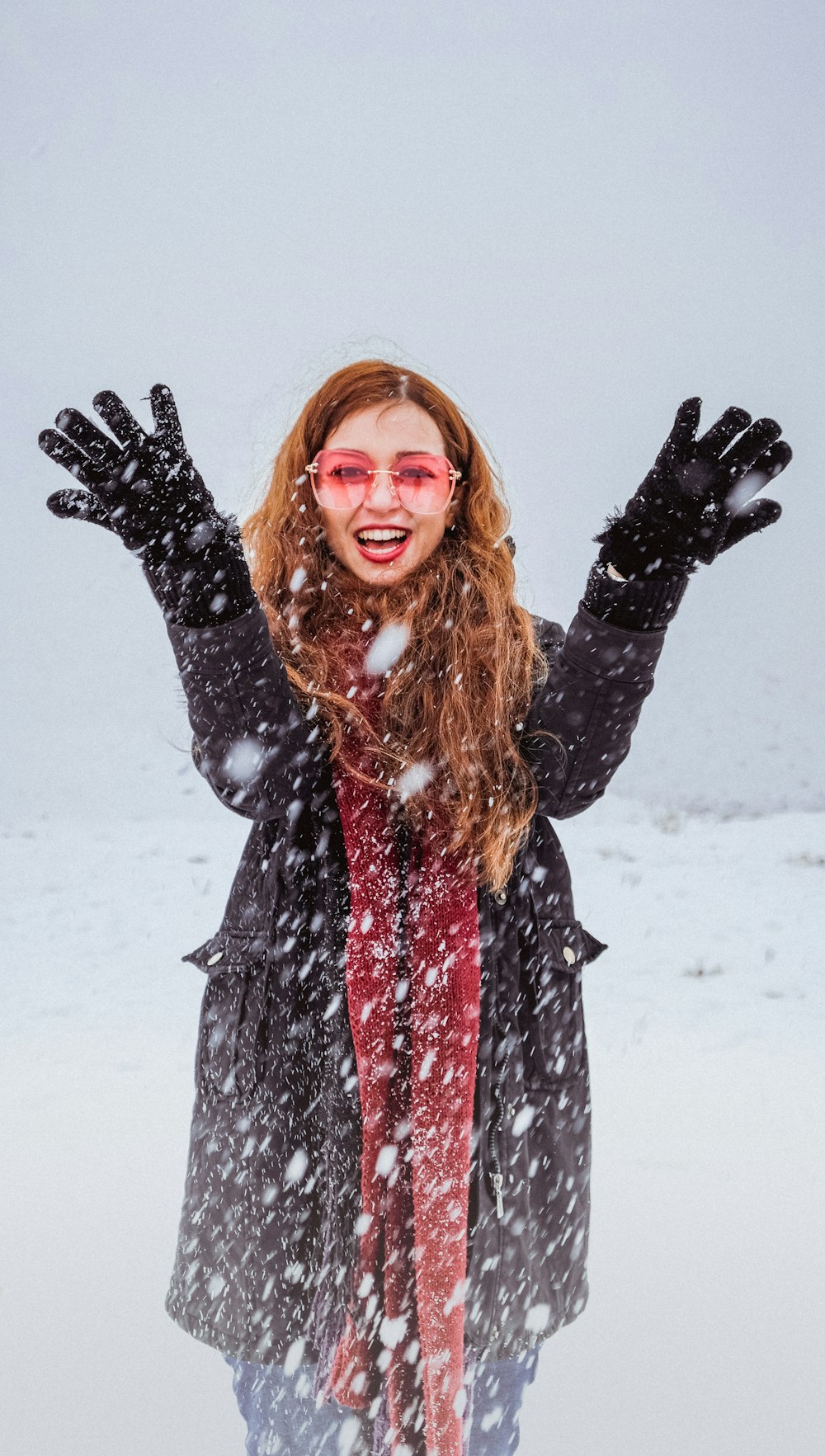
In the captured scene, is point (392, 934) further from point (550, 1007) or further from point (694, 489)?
point (694, 489)

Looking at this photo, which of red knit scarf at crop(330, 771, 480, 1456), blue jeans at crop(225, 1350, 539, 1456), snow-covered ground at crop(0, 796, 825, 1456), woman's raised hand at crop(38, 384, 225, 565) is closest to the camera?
woman's raised hand at crop(38, 384, 225, 565)

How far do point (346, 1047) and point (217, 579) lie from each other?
26.9 inches

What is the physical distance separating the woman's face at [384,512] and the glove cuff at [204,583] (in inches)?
12.3

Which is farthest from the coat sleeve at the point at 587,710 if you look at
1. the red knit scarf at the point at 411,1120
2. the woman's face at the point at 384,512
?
the woman's face at the point at 384,512

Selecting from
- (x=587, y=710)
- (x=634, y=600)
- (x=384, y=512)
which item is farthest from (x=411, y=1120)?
(x=384, y=512)

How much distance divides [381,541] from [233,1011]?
0.77 m

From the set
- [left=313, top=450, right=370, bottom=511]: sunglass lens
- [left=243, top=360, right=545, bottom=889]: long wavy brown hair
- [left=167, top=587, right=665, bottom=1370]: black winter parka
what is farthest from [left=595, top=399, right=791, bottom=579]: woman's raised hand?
[left=313, top=450, right=370, bottom=511]: sunglass lens

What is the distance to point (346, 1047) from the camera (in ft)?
4.58

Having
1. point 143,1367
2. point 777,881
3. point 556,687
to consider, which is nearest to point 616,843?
point 777,881

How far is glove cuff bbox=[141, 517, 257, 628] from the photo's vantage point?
1.29 metres

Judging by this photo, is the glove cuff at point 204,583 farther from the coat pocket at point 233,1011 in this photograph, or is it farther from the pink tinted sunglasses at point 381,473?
the coat pocket at point 233,1011

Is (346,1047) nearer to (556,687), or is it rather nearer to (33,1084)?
(556,687)

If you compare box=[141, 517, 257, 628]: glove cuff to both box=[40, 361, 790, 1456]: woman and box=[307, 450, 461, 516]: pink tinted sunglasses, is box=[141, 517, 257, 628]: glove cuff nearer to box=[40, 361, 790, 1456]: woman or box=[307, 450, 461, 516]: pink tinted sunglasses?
box=[40, 361, 790, 1456]: woman

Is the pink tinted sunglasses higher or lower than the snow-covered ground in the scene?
higher
